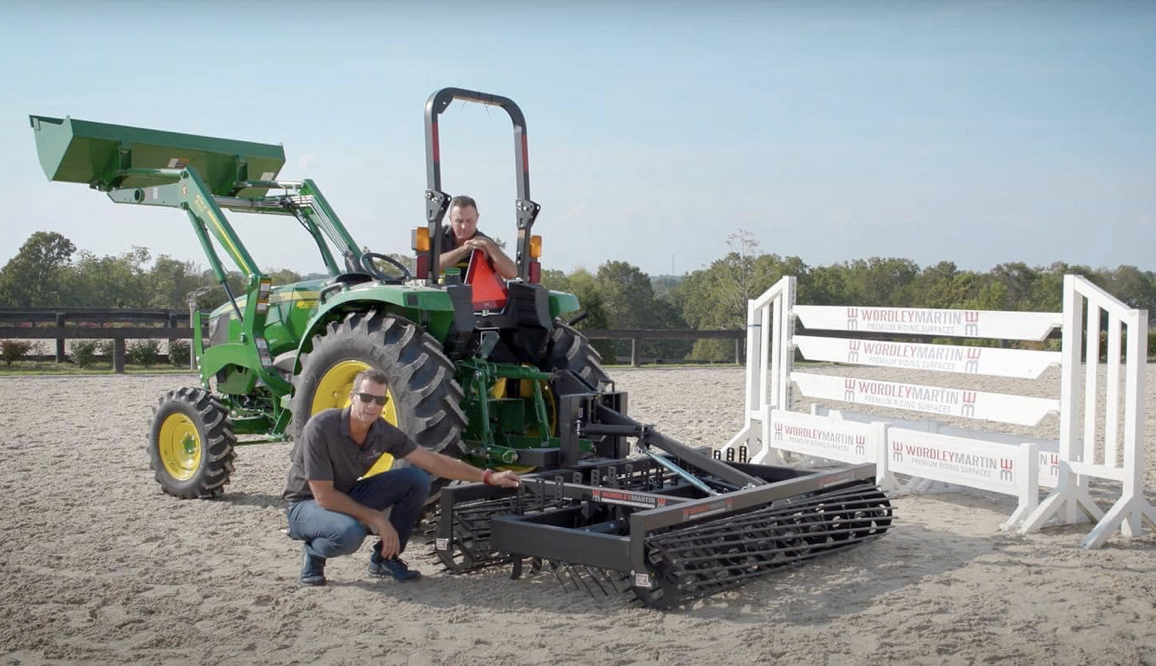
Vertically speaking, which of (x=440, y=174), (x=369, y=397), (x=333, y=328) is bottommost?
(x=369, y=397)

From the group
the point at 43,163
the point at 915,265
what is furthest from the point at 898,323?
the point at 915,265

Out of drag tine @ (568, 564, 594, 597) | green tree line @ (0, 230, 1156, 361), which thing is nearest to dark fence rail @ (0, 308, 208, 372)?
green tree line @ (0, 230, 1156, 361)

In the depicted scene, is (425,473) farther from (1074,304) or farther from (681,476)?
(1074,304)

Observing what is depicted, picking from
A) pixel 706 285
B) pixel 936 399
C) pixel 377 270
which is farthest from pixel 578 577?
pixel 706 285

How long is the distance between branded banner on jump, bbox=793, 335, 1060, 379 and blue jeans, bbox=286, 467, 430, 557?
3.49 meters

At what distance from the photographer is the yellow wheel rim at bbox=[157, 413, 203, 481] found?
23.6 feet

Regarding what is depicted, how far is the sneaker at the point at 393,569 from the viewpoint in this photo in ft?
16.0

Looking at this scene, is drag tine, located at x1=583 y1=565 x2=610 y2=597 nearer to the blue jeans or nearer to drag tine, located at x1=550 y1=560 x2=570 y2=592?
drag tine, located at x1=550 y1=560 x2=570 y2=592

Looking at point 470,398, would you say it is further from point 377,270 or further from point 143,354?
point 143,354

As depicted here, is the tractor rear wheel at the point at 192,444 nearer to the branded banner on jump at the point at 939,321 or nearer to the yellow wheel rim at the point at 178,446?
the yellow wheel rim at the point at 178,446

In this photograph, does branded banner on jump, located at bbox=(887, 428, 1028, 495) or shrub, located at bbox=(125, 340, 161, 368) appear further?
shrub, located at bbox=(125, 340, 161, 368)

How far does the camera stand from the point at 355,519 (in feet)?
15.6

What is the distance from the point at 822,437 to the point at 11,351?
51.2 ft

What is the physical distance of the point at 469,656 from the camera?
3818 millimetres
